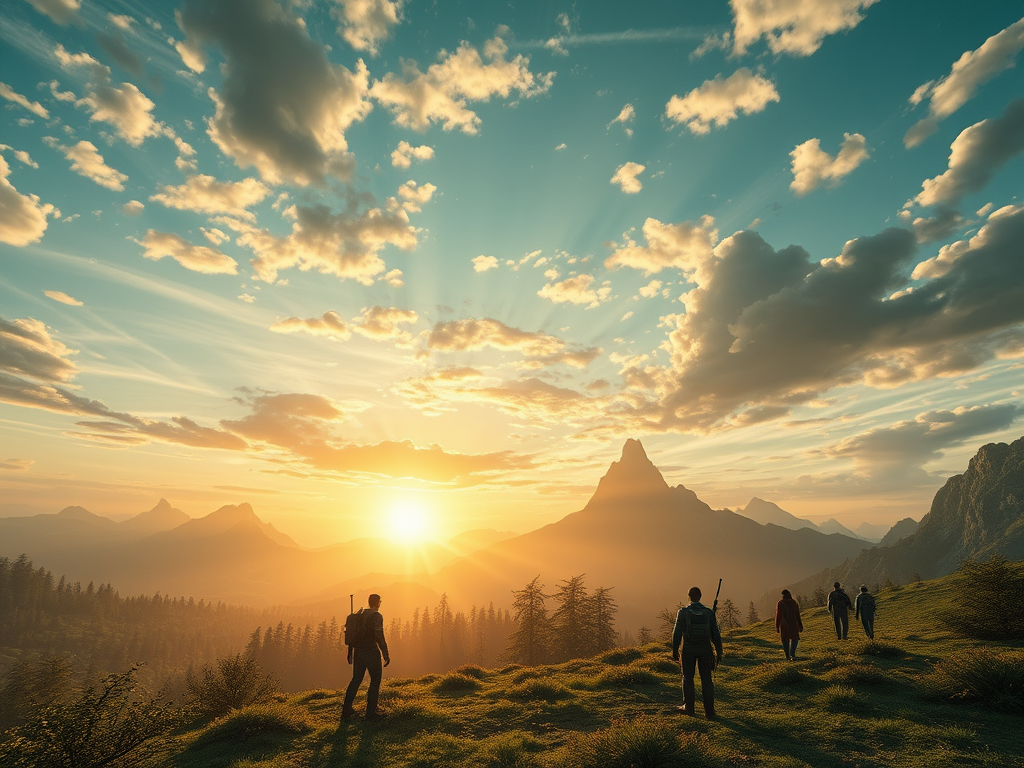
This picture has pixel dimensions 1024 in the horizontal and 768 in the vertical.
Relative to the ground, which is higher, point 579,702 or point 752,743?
point 752,743

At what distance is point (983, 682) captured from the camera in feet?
33.8

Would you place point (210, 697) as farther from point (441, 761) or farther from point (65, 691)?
point (65, 691)

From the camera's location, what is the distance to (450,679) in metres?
16.5

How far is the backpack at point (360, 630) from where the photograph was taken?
12047 mm

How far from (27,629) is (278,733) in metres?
264

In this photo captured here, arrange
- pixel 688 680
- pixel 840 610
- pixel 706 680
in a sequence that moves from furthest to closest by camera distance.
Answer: pixel 840 610 < pixel 688 680 < pixel 706 680

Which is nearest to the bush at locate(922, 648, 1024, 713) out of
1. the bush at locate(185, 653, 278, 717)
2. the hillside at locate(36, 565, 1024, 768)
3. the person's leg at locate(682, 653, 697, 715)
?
the hillside at locate(36, 565, 1024, 768)

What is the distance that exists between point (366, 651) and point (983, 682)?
1463 cm

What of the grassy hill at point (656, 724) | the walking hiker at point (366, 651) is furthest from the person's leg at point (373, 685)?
the grassy hill at point (656, 724)

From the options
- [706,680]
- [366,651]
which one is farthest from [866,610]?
[366,651]

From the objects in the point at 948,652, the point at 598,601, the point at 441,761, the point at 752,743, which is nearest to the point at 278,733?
the point at 441,761

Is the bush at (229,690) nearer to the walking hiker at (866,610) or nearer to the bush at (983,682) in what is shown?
the bush at (983,682)

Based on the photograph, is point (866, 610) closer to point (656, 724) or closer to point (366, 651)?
point (656, 724)

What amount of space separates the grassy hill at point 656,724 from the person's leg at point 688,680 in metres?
0.51
